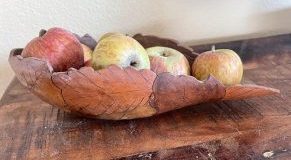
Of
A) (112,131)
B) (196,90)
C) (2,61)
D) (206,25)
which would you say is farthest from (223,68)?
(2,61)

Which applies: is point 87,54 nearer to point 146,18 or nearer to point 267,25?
point 146,18

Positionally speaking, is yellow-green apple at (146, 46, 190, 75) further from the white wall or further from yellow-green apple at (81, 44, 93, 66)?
the white wall

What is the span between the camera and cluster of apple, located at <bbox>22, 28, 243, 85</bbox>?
578mm

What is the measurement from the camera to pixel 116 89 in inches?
21.5

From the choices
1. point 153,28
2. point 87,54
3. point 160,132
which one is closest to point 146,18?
point 153,28

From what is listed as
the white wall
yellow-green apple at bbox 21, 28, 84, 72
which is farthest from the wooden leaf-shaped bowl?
the white wall

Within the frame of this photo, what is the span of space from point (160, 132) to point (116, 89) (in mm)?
99

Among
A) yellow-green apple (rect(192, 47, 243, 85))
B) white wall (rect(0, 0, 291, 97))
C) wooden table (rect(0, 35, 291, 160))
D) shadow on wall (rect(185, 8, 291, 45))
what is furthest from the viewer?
shadow on wall (rect(185, 8, 291, 45))

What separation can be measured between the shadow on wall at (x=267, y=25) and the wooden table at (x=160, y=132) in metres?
0.26

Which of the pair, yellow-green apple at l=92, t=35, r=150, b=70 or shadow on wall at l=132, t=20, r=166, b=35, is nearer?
yellow-green apple at l=92, t=35, r=150, b=70

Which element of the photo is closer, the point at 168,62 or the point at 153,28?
the point at 168,62

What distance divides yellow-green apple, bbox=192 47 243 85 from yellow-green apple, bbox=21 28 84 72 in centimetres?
21

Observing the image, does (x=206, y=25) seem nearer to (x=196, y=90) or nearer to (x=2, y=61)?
(x=196, y=90)

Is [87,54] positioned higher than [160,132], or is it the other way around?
[87,54]
